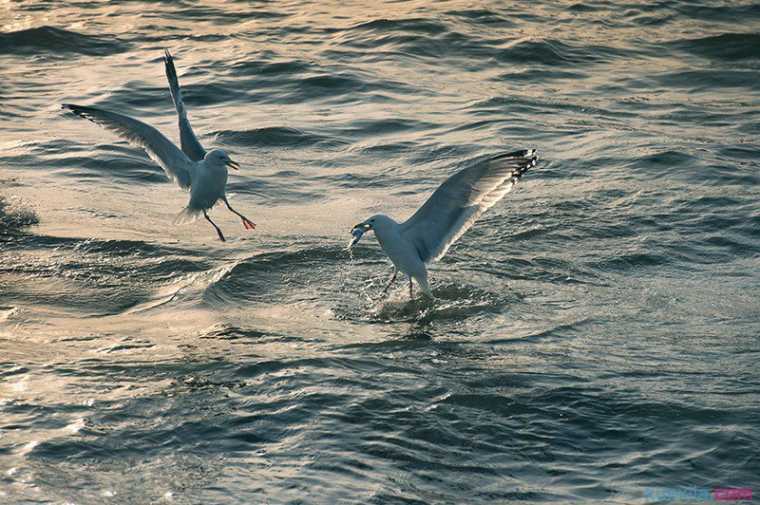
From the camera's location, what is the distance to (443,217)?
866 cm

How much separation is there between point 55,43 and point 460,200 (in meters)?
11.2

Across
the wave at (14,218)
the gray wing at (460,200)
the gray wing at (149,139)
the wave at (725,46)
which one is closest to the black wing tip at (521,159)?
the gray wing at (460,200)

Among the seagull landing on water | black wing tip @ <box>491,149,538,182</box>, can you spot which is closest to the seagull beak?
the seagull landing on water

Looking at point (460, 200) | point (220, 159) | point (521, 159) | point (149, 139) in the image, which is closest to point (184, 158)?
point (149, 139)

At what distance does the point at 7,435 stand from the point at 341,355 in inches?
85.9

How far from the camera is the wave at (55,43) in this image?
17719 millimetres

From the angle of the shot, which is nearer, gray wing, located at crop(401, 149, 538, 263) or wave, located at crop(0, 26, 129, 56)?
gray wing, located at crop(401, 149, 538, 263)

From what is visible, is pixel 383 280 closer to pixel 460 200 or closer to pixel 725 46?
pixel 460 200

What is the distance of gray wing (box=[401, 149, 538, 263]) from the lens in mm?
8266

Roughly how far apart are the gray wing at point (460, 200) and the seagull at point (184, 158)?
1544 mm

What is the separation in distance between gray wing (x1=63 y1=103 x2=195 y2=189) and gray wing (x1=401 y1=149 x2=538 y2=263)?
2.04 m

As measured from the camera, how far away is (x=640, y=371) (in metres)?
7.36

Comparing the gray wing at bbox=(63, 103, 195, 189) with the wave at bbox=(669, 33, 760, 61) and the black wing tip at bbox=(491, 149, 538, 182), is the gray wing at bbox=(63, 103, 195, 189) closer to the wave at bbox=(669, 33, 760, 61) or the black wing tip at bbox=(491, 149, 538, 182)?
the black wing tip at bbox=(491, 149, 538, 182)

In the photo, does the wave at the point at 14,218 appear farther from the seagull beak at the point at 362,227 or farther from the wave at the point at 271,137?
the seagull beak at the point at 362,227
